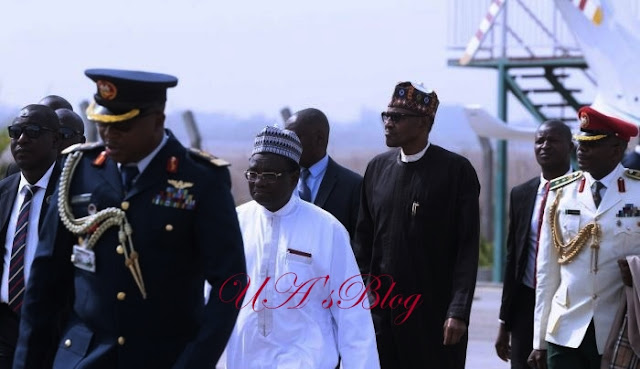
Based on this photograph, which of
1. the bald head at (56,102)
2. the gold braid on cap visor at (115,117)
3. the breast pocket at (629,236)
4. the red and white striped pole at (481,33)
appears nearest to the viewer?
the gold braid on cap visor at (115,117)

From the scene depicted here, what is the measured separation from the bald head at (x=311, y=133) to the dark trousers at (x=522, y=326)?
147 cm

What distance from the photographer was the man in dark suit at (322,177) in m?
8.09

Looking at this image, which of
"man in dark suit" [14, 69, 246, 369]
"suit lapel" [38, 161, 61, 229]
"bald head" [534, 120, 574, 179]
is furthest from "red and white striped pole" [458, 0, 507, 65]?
"man in dark suit" [14, 69, 246, 369]

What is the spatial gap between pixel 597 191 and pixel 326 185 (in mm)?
1579

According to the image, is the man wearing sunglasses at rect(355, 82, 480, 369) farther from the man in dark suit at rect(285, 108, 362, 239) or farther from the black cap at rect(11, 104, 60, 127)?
the black cap at rect(11, 104, 60, 127)

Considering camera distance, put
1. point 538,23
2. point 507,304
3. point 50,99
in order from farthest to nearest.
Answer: point 538,23
point 50,99
point 507,304

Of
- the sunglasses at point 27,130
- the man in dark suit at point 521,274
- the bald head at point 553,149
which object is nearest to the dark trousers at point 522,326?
the man in dark suit at point 521,274

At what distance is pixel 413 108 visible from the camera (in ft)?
24.6

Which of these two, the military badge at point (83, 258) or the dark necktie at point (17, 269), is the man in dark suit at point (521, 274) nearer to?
the dark necktie at point (17, 269)

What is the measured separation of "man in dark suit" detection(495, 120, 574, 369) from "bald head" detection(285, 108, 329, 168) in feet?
4.34

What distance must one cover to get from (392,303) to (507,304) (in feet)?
4.45

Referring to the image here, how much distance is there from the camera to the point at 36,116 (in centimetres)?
730

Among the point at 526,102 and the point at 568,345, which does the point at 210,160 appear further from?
the point at 526,102

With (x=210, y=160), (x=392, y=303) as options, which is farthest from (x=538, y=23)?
(x=210, y=160)
